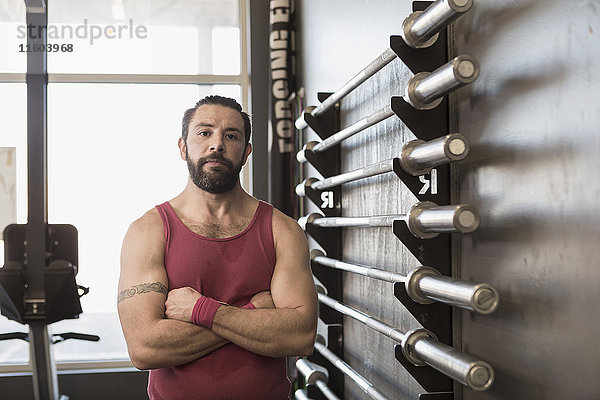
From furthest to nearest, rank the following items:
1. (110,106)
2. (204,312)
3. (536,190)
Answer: (110,106) → (204,312) → (536,190)

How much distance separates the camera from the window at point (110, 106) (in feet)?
14.6

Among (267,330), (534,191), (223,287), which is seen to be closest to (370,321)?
(267,330)

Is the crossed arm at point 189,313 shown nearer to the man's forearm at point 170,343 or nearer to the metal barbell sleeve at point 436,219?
the man's forearm at point 170,343

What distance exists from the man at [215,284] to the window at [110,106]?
2663 mm

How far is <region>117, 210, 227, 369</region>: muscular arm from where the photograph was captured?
1.76 metres

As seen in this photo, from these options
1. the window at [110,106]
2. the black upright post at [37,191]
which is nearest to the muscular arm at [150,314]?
the black upright post at [37,191]

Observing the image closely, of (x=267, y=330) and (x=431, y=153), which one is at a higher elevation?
(x=431, y=153)

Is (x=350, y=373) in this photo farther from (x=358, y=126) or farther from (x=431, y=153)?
(x=431, y=153)

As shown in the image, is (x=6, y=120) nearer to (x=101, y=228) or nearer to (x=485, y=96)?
(x=101, y=228)

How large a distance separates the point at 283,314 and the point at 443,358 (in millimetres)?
587

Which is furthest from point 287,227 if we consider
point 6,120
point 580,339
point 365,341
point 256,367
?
point 6,120

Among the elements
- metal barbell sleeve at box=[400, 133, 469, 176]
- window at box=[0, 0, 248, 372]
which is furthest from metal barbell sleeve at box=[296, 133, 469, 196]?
window at box=[0, 0, 248, 372]

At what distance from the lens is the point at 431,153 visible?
1396 mm

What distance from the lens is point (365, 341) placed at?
230 cm
